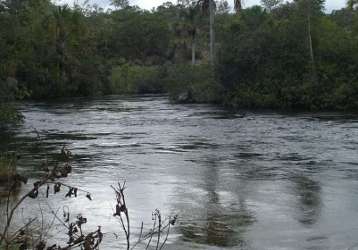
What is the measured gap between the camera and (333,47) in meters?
40.0

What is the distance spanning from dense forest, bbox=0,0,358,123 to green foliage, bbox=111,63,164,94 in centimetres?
11

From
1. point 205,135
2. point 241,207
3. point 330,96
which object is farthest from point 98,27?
point 241,207

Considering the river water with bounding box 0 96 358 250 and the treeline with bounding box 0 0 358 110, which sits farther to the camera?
the treeline with bounding box 0 0 358 110

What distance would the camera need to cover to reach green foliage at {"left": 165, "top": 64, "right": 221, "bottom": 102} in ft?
144

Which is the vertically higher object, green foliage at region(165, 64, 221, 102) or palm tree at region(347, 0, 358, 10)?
palm tree at region(347, 0, 358, 10)

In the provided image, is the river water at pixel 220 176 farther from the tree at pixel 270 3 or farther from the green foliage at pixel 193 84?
the tree at pixel 270 3

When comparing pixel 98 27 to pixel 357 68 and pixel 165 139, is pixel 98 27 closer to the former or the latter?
pixel 357 68

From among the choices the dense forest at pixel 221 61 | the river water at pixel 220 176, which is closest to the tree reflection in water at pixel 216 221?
the river water at pixel 220 176

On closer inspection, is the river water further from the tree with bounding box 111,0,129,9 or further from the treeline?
the tree with bounding box 111,0,129,9

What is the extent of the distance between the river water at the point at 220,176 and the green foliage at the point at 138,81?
39.4 m

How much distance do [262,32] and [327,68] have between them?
16.9 feet

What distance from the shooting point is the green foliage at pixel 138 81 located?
221 feet

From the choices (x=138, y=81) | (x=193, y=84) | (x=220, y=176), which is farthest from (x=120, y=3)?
(x=220, y=176)

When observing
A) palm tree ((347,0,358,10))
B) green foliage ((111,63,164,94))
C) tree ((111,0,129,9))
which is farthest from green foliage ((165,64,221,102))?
tree ((111,0,129,9))
